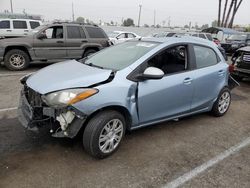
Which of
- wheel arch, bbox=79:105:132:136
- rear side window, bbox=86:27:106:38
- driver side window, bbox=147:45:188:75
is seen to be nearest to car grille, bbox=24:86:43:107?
wheel arch, bbox=79:105:132:136

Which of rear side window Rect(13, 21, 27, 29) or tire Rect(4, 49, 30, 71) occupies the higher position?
rear side window Rect(13, 21, 27, 29)

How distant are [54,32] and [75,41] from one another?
2.69 ft

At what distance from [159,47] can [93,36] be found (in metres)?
6.49

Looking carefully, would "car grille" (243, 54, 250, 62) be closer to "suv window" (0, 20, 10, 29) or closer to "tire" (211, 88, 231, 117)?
"tire" (211, 88, 231, 117)

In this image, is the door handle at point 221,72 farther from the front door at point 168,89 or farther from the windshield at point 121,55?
the windshield at point 121,55

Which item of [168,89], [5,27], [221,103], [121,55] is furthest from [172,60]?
[5,27]

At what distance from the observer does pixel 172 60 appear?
4.12m

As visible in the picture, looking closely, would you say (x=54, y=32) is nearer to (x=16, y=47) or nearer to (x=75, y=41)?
(x=75, y=41)

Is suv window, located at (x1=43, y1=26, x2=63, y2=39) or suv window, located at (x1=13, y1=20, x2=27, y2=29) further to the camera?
suv window, located at (x1=13, y1=20, x2=27, y2=29)

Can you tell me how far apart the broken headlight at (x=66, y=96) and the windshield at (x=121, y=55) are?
0.76 metres

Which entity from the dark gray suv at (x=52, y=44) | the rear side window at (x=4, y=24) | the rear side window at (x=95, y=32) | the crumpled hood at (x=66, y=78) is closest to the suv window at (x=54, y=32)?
the dark gray suv at (x=52, y=44)

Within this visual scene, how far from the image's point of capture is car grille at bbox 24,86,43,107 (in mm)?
3154

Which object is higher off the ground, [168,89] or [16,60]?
[168,89]

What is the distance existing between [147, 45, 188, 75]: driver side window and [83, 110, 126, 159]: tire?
1081 millimetres
